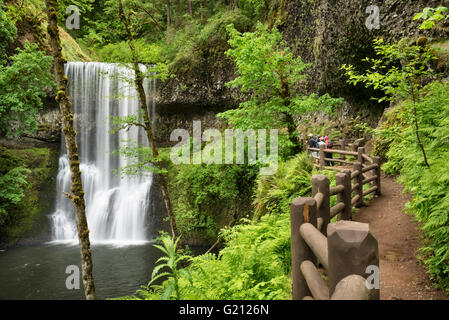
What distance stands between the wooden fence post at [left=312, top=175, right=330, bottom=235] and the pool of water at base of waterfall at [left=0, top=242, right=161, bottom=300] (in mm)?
10258

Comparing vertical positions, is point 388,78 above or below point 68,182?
above

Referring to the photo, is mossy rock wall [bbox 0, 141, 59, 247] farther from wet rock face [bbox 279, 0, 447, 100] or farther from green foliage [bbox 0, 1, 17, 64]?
wet rock face [bbox 279, 0, 447, 100]

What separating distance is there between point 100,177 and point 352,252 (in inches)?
957

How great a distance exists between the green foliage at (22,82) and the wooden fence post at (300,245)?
58.5 ft

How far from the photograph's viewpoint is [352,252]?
146 centimetres

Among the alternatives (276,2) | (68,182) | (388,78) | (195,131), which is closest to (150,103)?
(195,131)

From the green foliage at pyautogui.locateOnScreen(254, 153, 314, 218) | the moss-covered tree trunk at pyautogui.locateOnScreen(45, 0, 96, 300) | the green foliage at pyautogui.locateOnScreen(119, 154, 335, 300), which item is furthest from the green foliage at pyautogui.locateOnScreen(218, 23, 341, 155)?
the moss-covered tree trunk at pyautogui.locateOnScreen(45, 0, 96, 300)

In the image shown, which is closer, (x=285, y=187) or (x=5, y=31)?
(x=285, y=187)

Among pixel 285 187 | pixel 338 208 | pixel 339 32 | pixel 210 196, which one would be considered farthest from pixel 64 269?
pixel 339 32

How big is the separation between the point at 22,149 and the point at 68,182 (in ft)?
17.1

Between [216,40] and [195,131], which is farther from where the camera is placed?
[195,131]

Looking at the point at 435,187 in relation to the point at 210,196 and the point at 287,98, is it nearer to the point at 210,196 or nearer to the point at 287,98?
the point at 287,98

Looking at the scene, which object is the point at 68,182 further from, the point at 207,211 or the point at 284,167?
the point at 284,167
